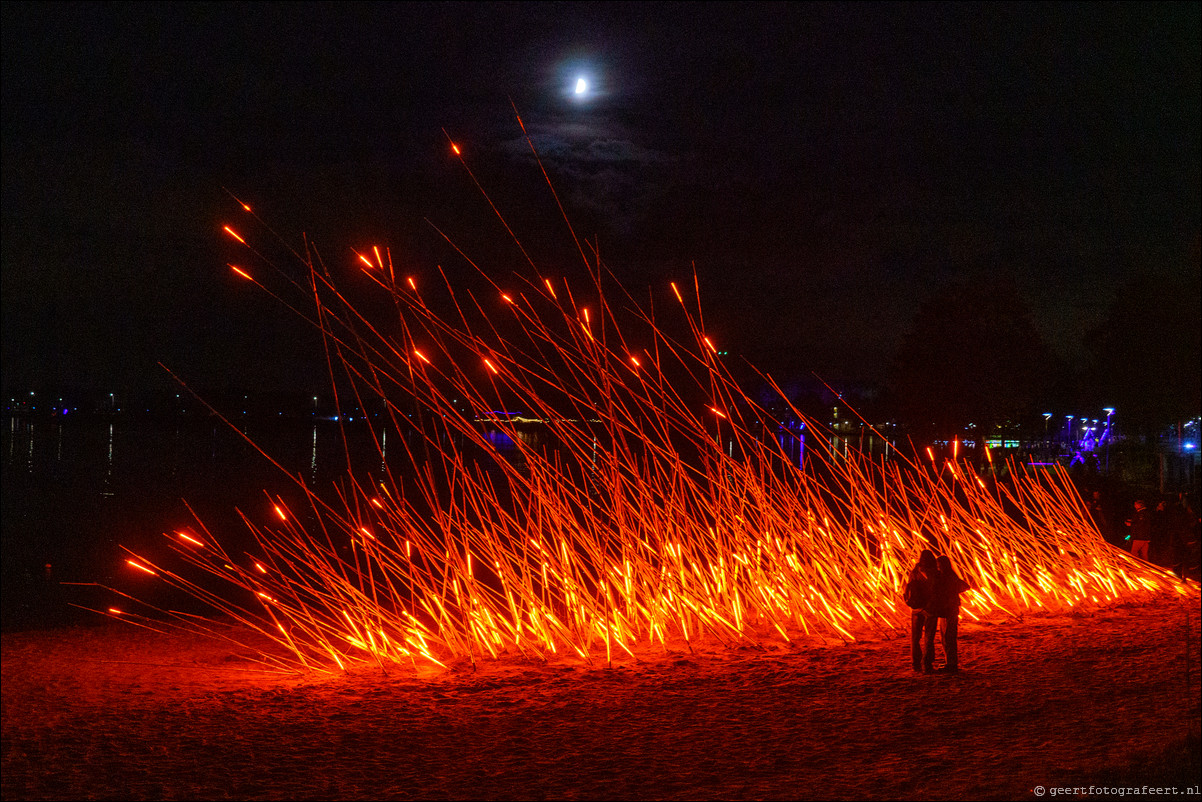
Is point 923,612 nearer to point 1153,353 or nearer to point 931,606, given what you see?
point 931,606

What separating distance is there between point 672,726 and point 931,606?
7.23 ft

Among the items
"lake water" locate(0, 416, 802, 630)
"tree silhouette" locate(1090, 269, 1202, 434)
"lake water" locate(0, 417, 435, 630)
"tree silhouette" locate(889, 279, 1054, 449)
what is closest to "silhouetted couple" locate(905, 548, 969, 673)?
"lake water" locate(0, 416, 802, 630)

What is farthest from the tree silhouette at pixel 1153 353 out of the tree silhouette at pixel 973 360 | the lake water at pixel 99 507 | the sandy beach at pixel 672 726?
the lake water at pixel 99 507

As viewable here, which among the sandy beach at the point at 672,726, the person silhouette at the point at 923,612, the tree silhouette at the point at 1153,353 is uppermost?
the tree silhouette at the point at 1153,353

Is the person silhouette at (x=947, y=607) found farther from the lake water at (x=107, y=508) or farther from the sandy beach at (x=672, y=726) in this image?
the lake water at (x=107, y=508)

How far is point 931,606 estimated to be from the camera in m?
7.04

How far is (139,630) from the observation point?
13.1 meters

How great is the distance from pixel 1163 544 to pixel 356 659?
33.7 ft

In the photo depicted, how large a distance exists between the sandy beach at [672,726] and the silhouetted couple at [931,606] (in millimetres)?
243

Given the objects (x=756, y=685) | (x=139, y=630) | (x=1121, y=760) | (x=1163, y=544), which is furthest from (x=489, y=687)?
(x=1163, y=544)

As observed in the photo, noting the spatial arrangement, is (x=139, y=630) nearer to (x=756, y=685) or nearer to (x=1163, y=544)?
(x=756, y=685)

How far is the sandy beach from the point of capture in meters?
4.95

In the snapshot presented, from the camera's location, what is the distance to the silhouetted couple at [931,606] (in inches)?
277

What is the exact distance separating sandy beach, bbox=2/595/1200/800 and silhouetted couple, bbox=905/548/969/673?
0.80 ft
